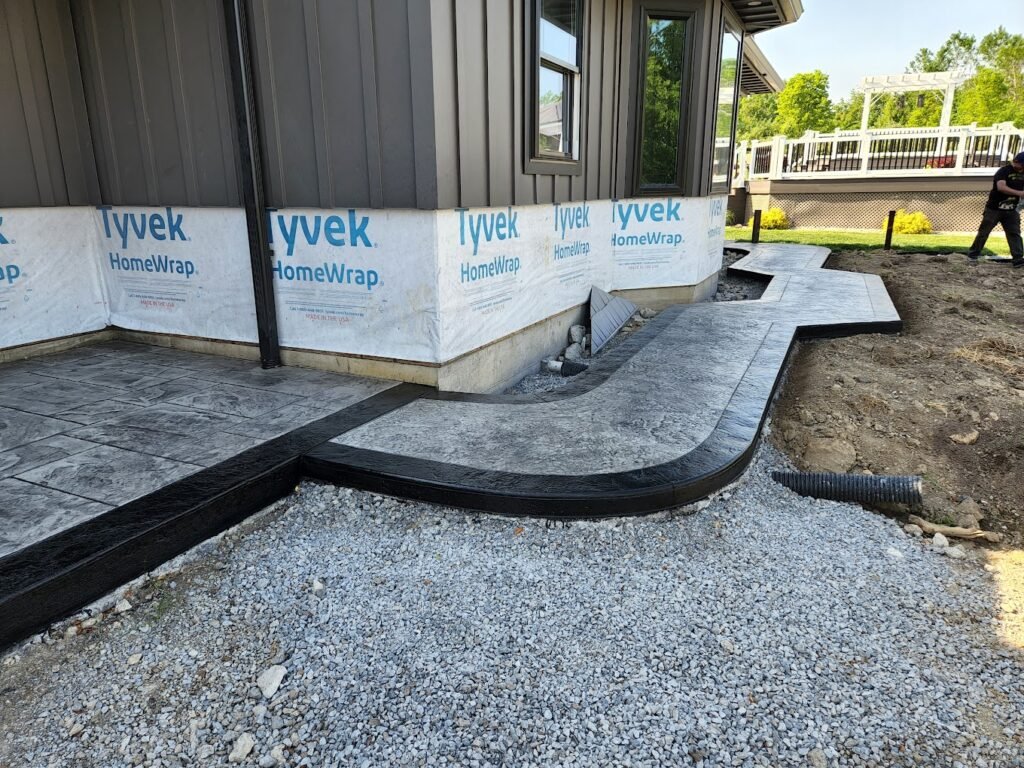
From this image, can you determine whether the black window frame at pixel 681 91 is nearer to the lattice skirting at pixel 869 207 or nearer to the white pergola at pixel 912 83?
the lattice skirting at pixel 869 207

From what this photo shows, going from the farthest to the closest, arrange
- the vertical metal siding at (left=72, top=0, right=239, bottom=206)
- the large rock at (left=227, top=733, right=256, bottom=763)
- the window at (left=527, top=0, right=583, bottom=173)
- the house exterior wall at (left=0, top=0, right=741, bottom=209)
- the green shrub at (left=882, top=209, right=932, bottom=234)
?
the green shrub at (left=882, top=209, right=932, bottom=234) → the window at (left=527, top=0, right=583, bottom=173) → the vertical metal siding at (left=72, top=0, right=239, bottom=206) → the house exterior wall at (left=0, top=0, right=741, bottom=209) → the large rock at (left=227, top=733, right=256, bottom=763)

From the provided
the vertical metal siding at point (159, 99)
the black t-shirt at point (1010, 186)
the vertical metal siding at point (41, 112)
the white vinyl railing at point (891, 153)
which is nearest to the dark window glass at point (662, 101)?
the vertical metal siding at point (159, 99)

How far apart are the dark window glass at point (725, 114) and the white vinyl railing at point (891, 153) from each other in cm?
1300

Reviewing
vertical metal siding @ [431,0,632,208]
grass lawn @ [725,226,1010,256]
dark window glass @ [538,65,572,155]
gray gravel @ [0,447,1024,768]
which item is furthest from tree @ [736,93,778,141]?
gray gravel @ [0,447,1024,768]

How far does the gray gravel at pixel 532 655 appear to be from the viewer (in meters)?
1.89

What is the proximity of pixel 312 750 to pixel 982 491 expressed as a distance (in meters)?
3.75

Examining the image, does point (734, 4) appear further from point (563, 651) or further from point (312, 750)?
point (312, 750)

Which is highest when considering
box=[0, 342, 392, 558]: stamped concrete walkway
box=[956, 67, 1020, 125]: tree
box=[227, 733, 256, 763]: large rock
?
box=[956, 67, 1020, 125]: tree

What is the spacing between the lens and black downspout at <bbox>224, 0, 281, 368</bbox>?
14.0 feet

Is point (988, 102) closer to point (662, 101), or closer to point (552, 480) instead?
point (662, 101)

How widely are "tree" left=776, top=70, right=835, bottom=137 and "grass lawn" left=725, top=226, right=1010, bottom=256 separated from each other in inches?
1416

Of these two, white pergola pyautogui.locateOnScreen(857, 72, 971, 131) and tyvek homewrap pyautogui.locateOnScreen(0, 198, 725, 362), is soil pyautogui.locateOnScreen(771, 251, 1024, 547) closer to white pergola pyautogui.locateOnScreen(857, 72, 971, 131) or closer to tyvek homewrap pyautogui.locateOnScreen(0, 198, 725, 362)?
tyvek homewrap pyautogui.locateOnScreen(0, 198, 725, 362)

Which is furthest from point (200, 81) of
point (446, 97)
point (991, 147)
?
point (991, 147)

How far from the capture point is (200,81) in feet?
15.3
